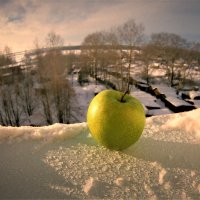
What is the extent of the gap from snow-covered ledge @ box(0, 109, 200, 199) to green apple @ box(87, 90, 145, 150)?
78 mm

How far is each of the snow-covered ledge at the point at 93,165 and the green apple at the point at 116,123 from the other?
78 mm

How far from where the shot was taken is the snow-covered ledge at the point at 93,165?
1.12 meters

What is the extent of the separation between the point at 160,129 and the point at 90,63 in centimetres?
3242

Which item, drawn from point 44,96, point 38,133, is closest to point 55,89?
point 44,96

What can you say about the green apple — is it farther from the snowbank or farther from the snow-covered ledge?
the snowbank

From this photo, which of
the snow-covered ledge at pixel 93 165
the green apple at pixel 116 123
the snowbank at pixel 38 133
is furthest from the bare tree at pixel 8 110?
the green apple at pixel 116 123

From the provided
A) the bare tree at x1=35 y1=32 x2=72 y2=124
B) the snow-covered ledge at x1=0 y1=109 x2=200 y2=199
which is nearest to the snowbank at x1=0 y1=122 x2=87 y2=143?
the snow-covered ledge at x1=0 y1=109 x2=200 y2=199

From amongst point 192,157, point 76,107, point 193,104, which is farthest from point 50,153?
point 193,104

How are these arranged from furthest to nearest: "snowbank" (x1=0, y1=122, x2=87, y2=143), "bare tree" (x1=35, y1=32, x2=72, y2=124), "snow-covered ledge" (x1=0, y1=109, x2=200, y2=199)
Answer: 1. "bare tree" (x1=35, y1=32, x2=72, y2=124)
2. "snowbank" (x1=0, y1=122, x2=87, y2=143)
3. "snow-covered ledge" (x1=0, y1=109, x2=200, y2=199)

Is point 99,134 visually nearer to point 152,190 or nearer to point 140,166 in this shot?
→ point 140,166

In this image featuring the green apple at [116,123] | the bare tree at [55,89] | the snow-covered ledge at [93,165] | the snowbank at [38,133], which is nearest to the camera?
the snow-covered ledge at [93,165]

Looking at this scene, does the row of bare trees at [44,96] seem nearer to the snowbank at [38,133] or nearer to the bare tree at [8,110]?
the bare tree at [8,110]

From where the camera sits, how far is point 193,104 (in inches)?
813

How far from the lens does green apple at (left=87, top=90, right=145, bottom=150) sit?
1502 mm
